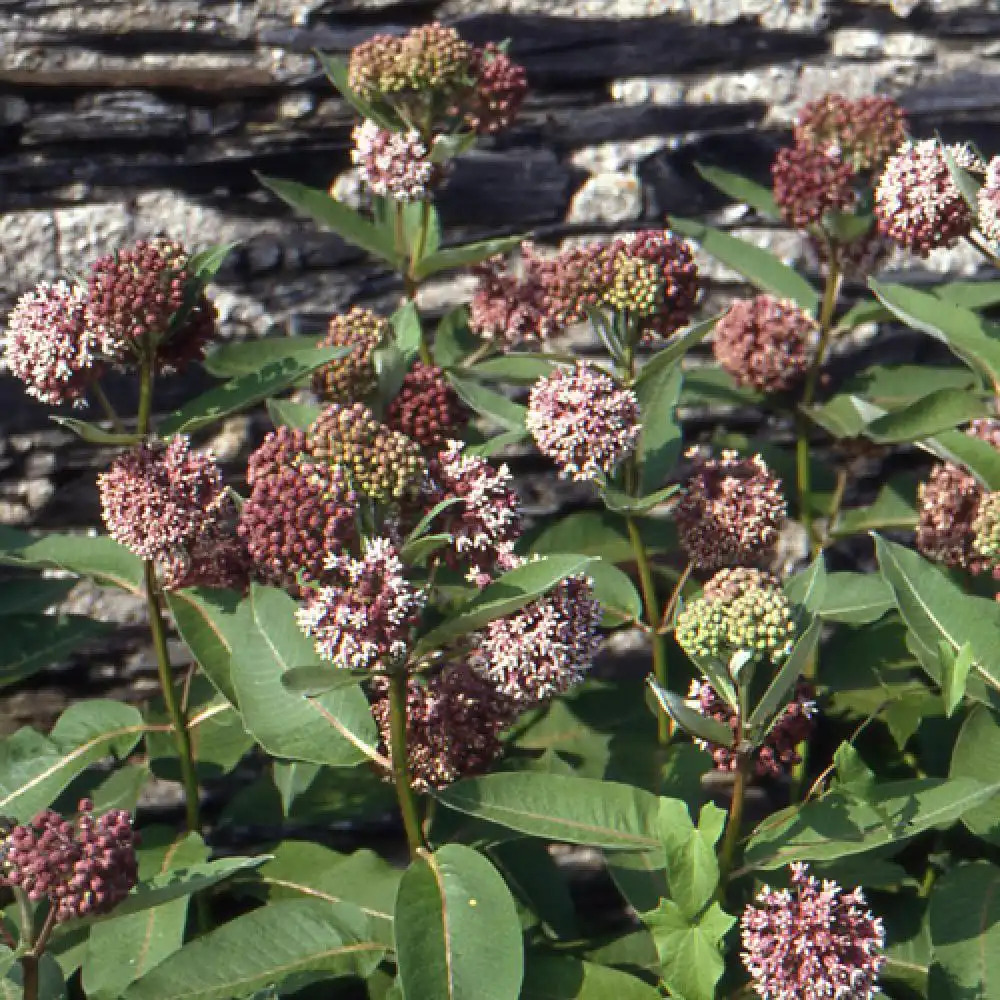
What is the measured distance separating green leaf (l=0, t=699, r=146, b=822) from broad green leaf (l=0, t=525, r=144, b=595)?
34 cm

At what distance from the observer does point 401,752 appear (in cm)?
288

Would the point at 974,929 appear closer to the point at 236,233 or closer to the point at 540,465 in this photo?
the point at 540,465

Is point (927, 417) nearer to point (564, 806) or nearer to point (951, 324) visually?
point (951, 324)

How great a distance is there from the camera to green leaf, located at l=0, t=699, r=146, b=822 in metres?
3.19

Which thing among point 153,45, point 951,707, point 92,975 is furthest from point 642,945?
point 153,45

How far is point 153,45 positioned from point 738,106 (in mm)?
1851

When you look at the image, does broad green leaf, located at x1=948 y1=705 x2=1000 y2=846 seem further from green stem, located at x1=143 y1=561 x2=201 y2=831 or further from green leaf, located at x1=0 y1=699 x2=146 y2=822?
green leaf, located at x1=0 y1=699 x2=146 y2=822

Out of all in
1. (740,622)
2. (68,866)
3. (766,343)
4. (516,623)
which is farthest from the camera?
(766,343)

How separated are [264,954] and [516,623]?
92 cm

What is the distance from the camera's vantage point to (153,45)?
391 cm

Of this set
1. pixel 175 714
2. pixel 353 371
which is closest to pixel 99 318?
pixel 353 371

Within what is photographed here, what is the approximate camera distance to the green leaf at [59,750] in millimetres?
3191

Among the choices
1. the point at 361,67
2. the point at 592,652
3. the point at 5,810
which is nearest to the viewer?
the point at 592,652

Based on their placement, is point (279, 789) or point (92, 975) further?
point (279, 789)
